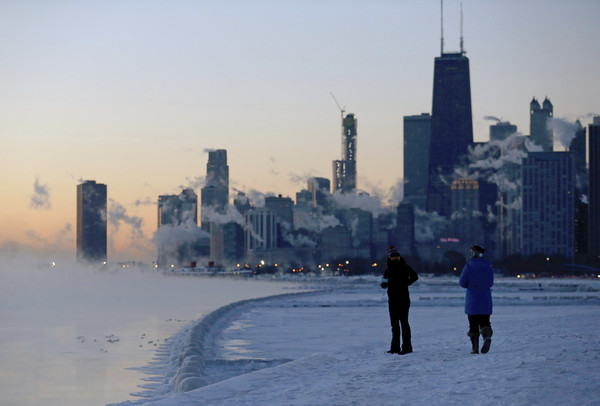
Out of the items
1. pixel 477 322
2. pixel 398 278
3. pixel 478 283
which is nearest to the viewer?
pixel 478 283

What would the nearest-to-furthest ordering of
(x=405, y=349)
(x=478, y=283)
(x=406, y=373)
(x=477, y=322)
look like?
(x=406, y=373), (x=478, y=283), (x=477, y=322), (x=405, y=349)

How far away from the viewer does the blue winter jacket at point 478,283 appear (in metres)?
20.1

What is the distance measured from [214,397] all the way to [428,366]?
16.8ft

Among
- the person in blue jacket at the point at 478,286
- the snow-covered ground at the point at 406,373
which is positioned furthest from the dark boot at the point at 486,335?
the snow-covered ground at the point at 406,373

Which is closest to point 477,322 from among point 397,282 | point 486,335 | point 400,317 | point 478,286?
point 486,335

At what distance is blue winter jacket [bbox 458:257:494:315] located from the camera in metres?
20.1

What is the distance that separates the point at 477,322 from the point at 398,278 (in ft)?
6.68

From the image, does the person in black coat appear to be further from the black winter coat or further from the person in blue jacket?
the person in blue jacket

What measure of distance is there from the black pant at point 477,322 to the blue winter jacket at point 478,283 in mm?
107

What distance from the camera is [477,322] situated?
2045cm

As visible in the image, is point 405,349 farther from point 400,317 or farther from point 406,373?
point 406,373

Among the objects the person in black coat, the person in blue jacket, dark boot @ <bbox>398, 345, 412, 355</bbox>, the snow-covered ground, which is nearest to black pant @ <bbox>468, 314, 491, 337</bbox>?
the person in blue jacket

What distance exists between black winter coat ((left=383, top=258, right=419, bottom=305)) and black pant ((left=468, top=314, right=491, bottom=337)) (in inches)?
60.8

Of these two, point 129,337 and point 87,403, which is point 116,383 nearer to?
point 87,403
